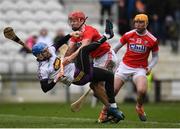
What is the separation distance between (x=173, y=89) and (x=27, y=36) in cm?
591

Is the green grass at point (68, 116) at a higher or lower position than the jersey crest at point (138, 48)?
lower

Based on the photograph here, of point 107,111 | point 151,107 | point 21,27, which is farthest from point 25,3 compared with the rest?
point 107,111

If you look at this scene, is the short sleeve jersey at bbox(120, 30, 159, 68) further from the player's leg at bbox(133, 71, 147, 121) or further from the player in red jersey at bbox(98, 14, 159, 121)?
the player's leg at bbox(133, 71, 147, 121)

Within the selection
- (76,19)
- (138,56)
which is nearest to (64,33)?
(138,56)

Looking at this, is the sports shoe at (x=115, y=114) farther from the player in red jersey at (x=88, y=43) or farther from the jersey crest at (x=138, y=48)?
the jersey crest at (x=138, y=48)

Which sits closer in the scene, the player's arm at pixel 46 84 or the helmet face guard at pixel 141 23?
the player's arm at pixel 46 84

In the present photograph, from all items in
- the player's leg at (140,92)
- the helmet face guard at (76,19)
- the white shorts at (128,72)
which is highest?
the helmet face guard at (76,19)

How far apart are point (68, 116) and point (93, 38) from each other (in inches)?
166

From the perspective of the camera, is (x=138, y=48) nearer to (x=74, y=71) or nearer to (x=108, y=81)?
(x=108, y=81)

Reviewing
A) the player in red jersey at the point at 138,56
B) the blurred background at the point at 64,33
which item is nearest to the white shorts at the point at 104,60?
the player in red jersey at the point at 138,56

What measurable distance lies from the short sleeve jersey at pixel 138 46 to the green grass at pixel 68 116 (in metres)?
1.31

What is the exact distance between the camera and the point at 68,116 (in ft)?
72.1

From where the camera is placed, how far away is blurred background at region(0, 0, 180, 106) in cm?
3069

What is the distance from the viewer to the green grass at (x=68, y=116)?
16938mm
